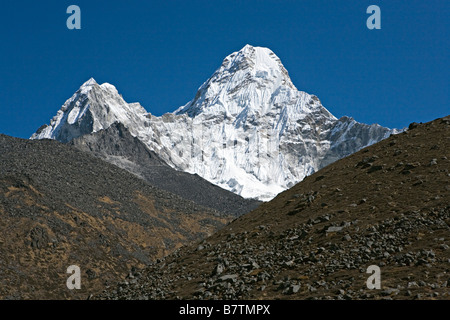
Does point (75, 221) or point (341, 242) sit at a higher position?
point (75, 221)

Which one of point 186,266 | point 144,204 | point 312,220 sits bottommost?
point 186,266

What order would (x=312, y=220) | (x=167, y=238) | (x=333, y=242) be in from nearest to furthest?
(x=333, y=242)
(x=312, y=220)
(x=167, y=238)

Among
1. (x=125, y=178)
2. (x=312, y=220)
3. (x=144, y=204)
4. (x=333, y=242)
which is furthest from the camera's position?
(x=125, y=178)

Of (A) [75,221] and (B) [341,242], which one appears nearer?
(B) [341,242]

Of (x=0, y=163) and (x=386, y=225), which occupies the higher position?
(x=0, y=163)

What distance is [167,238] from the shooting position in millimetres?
118062

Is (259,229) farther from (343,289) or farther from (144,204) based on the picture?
A: (144,204)

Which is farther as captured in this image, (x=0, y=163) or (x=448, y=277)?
(x=0, y=163)

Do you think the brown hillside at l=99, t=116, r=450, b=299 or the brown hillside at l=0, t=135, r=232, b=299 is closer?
the brown hillside at l=99, t=116, r=450, b=299

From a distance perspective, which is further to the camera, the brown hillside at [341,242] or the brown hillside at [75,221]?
the brown hillside at [75,221]

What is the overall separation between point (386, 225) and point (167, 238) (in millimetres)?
88683

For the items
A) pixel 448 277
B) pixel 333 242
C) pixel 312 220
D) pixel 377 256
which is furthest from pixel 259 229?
pixel 448 277
